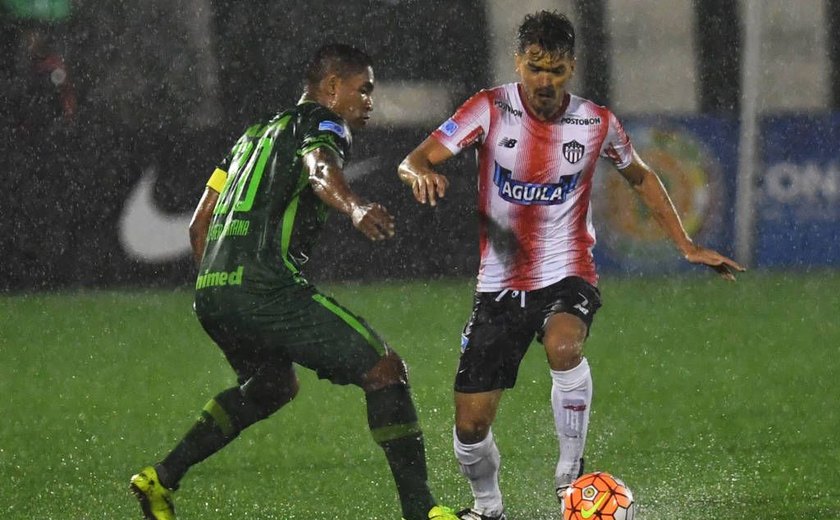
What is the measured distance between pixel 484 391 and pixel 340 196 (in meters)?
1.14

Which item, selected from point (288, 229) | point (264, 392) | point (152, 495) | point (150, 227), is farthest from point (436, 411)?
point (150, 227)

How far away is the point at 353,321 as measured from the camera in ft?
16.6

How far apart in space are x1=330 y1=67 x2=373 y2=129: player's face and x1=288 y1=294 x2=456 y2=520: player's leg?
0.75 metres

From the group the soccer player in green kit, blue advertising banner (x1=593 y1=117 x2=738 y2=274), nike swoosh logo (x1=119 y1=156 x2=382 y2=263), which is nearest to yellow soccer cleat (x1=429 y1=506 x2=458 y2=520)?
the soccer player in green kit

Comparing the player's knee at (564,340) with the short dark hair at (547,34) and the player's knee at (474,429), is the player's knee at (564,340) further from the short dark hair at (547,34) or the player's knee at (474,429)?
the short dark hair at (547,34)

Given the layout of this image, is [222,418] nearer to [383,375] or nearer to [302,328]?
[302,328]

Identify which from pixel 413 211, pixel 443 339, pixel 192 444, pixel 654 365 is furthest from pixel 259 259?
pixel 413 211

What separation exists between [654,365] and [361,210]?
4.74 m

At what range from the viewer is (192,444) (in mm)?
5309

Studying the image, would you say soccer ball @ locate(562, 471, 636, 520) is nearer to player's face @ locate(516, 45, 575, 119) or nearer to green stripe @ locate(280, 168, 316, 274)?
green stripe @ locate(280, 168, 316, 274)

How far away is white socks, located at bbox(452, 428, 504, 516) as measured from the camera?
5.43 metres

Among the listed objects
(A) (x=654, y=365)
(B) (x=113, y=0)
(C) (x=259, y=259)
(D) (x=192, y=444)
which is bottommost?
(A) (x=654, y=365)

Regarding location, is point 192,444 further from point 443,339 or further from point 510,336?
point 443,339

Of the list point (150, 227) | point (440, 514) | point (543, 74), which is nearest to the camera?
point (440, 514)
